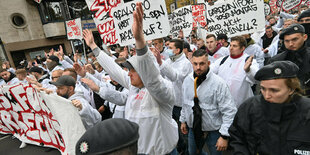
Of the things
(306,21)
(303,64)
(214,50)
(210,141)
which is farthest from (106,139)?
(214,50)

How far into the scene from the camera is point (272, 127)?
1543mm

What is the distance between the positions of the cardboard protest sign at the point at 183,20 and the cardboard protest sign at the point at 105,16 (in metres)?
2.73

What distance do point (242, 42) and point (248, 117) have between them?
Answer: 6.25 ft

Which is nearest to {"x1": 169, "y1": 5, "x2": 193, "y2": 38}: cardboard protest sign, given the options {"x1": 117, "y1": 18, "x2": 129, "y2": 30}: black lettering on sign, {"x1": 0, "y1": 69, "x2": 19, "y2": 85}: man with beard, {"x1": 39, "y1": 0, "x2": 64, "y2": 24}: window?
{"x1": 117, "y1": 18, "x2": 129, "y2": 30}: black lettering on sign

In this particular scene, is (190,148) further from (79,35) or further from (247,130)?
(79,35)

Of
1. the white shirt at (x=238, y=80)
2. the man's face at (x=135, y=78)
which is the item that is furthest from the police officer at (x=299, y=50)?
the man's face at (x=135, y=78)

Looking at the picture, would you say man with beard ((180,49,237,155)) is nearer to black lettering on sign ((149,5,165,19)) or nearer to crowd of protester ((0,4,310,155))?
crowd of protester ((0,4,310,155))

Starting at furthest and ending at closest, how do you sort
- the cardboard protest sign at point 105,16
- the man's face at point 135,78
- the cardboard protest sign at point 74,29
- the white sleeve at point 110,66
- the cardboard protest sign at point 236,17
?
the cardboard protest sign at point 74,29
the cardboard protest sign at point 105,16
the cardboard protest sign at point 236,17
the white sleeve at point 110,66
the man's face at point 135,78

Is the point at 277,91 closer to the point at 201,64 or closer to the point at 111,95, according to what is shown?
the point at 201,64

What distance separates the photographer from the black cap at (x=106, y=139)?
0.87m

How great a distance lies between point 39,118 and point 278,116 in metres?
4.20

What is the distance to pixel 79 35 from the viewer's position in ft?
24.4

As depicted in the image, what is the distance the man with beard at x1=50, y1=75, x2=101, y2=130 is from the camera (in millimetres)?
2535

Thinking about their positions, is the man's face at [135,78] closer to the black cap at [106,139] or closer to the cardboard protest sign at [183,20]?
the black cap at [106,139]
